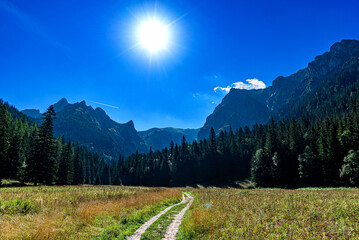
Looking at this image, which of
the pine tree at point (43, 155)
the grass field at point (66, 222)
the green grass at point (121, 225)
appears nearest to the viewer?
the grass field at point (66, 222)

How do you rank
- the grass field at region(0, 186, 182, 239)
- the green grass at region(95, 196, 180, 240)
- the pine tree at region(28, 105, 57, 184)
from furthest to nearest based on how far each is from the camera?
1. the pine tree at region(28, 105, 57, 184)
2. the green grass at region(95, 196, 180, 240)
3. the grass field at region(0, 186, 182, 239)

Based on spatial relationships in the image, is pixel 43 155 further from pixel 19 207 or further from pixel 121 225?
pixel 121 225

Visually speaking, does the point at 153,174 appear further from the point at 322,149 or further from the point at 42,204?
the point at 42,204

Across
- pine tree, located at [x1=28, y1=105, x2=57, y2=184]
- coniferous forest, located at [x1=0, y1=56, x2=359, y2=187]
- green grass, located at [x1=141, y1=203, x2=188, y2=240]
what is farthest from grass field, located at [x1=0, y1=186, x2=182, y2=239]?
coniferous forest, located at [x1=0, y1=56, x2=359, y2=187]

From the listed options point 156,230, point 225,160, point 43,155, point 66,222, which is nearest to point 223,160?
point 225,160

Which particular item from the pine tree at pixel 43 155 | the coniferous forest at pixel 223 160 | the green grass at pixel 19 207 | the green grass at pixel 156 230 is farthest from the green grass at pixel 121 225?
the coniferous forest at pixel 223 160

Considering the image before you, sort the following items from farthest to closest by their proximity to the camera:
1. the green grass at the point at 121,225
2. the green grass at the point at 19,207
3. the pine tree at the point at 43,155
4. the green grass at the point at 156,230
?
1. the pine tree at the point at 43,155
2. the green grass at the point at 19,207
3. the green grass at the point at 156,230
4. the green grass at the point at 121,225

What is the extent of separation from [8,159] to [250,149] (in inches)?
4039

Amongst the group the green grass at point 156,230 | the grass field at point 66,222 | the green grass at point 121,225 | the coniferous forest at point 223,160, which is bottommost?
the green grass at point 156,230

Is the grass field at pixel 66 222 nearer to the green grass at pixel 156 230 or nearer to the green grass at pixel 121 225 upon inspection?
the green grass at pixel 121 225

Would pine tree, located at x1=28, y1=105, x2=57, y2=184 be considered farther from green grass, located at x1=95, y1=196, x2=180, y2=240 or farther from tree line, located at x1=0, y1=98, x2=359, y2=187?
green grass, located at x1=95, y1=196, x2=180, y2=240

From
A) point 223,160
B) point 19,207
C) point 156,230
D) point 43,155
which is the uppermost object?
point 223,160

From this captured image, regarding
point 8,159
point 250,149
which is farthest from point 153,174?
point 8,159

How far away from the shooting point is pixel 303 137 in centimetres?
6944
